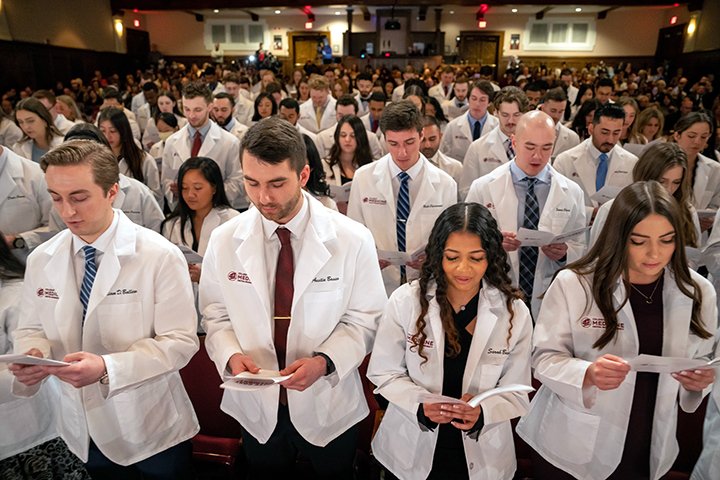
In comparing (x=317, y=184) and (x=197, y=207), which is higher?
(x=317, y=184)

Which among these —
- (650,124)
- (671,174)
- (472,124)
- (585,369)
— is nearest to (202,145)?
(472,124)

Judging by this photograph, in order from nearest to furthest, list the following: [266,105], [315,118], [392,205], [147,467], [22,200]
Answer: [147,467]
[392,205]
[22,200]
[266,105]
[315,118]

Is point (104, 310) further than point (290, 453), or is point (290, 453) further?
point (290, 453)

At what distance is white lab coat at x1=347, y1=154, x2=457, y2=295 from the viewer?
321 centimetres

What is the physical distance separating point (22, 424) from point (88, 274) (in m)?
0.75

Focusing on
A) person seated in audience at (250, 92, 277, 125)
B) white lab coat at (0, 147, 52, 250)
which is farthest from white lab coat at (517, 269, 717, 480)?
person seated in audience at (250, 92, 277, 125)

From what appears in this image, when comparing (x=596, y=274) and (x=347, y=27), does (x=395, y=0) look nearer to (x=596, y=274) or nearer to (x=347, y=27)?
(x=347, y=27)

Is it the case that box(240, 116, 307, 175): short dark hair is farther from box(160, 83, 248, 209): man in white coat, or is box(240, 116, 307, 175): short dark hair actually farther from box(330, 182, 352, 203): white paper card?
box(160, 83, 248, 209): man in white coat

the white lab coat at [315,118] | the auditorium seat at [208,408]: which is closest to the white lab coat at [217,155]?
the auditorium seat at [208,408]

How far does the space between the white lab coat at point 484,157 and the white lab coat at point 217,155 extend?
2.04 meters

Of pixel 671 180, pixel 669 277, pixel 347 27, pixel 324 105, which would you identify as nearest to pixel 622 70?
pixel 347 27

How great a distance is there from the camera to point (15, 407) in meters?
2.06

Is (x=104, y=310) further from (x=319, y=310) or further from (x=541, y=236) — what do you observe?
(x=541, y=236)

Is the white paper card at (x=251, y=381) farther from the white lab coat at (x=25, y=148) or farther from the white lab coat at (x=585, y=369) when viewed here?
the white lab coat at (x=25, y=148)
